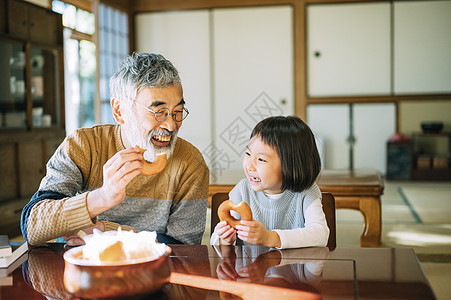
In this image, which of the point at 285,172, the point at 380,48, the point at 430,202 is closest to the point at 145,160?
the point at 285,172

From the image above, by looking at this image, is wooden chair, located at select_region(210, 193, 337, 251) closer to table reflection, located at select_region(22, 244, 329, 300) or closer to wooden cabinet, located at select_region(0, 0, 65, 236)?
table reflection, located at select_region(22, 244, 329, 300)

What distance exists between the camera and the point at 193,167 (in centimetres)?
182

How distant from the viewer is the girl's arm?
1369 mm

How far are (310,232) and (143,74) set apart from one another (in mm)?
709

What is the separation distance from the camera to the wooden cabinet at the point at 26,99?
399cm

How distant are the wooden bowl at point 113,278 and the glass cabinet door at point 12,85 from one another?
340 centimetres

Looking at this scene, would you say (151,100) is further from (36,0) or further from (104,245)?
(36,0)

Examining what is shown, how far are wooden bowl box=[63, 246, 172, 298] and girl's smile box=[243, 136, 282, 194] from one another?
2.28 ft

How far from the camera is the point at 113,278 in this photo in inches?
35.3

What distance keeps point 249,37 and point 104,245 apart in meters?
6.47

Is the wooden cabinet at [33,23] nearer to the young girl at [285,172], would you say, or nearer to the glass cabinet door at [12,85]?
the glass cabinet door at [12,85]

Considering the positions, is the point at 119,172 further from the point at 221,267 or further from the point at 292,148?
the point at 292,148

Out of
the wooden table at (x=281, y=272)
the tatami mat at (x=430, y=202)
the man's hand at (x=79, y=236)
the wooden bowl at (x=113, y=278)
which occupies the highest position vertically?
the wooden bowl at (x=113, y=278)

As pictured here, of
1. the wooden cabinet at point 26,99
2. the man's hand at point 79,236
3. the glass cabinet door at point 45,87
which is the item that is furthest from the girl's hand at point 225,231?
the glass cabinet door at point 45,87
